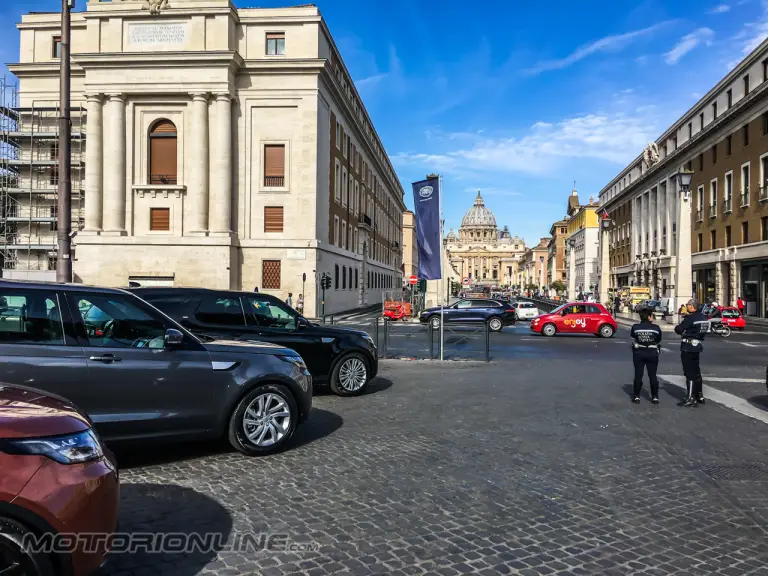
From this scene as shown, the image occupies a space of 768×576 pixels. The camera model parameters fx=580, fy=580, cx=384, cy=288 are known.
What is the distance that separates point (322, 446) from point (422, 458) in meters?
1.18

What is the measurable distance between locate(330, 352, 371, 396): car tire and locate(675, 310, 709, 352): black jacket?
5.01 meters

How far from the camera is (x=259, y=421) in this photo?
239 inches

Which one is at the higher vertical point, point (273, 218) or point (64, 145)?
point (273, 218)

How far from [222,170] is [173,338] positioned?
34.7m

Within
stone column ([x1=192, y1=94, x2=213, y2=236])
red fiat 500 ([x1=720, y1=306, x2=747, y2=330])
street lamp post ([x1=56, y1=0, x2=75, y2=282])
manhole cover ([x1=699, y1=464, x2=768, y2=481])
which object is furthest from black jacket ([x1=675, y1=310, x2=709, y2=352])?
stone column ([x1=192, y1=94, x2=213, y2=236])

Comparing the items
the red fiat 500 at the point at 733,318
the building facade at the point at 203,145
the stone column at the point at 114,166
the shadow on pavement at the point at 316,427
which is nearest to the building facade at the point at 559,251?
the building facade at the point at 203,145

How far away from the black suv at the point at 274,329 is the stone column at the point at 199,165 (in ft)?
98.7

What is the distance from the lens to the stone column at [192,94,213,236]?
38.1m

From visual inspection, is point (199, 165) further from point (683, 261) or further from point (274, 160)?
point (683, 261)

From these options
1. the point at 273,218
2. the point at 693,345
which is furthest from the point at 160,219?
the point at 693,345

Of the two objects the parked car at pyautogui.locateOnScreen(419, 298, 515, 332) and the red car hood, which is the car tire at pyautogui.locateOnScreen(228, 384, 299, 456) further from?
the parked car at pyautogui.locateOnScreen(419, 298, 515, 332)

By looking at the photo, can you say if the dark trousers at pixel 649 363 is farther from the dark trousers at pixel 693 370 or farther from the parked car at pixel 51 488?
the parked car at pixel 51 488

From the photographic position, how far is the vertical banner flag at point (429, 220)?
15.2m

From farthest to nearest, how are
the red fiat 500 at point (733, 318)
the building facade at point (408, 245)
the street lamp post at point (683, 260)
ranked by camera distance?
the building facade at point (408, 245), the street lamp post at point (683, 260), the red fiat 500 at point (733, 318)
